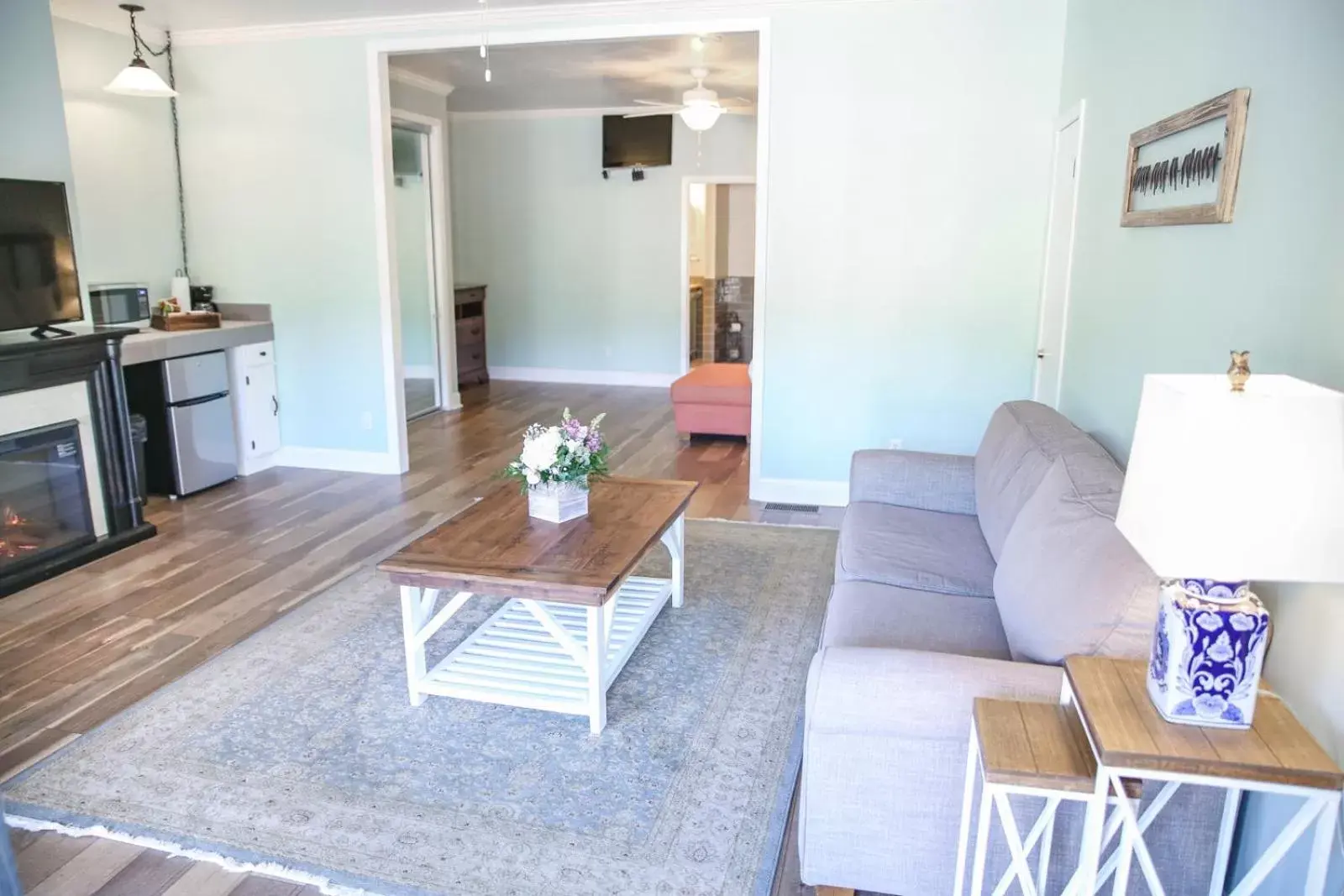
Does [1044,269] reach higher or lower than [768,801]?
higher

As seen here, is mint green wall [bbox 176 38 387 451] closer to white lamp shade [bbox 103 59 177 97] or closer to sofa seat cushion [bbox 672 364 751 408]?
white lamp shade [bbox 103 59 177 97]

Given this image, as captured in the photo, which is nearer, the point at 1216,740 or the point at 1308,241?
the point at 1216,740

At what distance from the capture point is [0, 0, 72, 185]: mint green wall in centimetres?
387

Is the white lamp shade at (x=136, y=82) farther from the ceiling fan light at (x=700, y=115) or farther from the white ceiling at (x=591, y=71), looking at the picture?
the ceiling fan light at (x=700, y=115)

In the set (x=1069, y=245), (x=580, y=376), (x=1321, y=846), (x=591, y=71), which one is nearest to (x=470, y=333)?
(x=580, y=376)

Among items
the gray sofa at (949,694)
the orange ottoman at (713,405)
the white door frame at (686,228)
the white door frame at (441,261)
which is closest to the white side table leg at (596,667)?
the gray sofa at (949,694)

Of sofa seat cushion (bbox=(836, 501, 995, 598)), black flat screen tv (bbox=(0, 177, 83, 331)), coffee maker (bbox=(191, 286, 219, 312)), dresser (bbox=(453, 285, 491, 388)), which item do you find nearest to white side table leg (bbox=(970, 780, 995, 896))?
sofa seat cushion (bbox=(836, 501, 995, 598))

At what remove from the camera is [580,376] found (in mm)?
9133

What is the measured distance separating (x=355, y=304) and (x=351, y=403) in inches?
24.9

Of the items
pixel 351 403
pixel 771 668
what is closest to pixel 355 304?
pixel 351 403

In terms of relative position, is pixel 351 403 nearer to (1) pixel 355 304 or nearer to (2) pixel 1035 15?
(1) pixel 355 304

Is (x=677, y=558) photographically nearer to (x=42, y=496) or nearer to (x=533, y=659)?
(x=533, y=659)

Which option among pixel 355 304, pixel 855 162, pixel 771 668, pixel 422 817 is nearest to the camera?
pixel 422 817

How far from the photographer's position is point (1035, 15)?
4.22 metres
